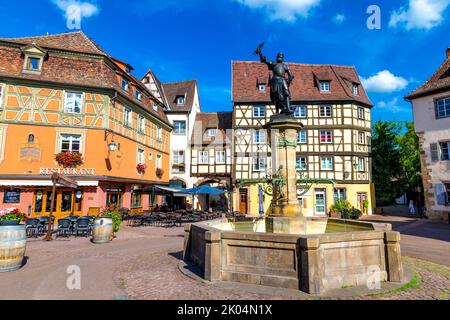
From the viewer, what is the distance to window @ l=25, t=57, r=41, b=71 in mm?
17756

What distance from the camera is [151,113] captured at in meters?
24.7

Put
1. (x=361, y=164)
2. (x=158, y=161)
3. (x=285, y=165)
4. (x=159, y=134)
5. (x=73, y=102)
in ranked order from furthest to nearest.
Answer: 1. (x=159, y=134)
2. (x=158, y=161)
3. (x=361, y=164)
4. (x=73, y=102)
5. (x=285, y=165)

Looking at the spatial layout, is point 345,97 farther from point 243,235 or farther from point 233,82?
point 243,235

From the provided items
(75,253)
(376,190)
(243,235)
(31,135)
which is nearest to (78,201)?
(31,135)

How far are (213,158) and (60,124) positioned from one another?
13.9 metres

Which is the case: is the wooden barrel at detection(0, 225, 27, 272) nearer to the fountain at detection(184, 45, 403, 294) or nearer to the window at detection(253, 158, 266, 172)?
the fountain at detection(184, 45, 403, 294)

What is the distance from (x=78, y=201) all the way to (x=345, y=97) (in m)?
24.3

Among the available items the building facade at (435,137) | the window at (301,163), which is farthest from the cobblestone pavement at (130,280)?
the window at (301,163)

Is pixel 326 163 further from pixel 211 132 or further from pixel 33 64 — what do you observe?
pixel 33 64

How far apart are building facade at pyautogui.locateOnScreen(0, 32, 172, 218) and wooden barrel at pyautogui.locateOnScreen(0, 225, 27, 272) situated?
10.6 metres

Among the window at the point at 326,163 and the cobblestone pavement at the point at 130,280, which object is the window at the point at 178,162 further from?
the cobblestone pavement at the point at 130,280

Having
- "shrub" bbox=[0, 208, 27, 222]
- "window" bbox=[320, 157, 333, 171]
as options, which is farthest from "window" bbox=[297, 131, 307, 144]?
"shrub" bbox=[0, 208, 27, 222]

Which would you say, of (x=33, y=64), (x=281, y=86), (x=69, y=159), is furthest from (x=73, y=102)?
(x=281, y=86)

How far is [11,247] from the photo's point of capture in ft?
22.4
